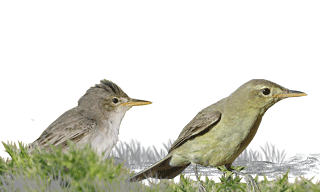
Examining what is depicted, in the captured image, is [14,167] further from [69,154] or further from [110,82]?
[110,82]

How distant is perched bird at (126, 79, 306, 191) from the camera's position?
7.77 meters

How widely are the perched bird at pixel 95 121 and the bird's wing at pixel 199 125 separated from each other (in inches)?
48.5

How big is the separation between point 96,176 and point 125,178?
406 mm

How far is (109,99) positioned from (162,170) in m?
1.98

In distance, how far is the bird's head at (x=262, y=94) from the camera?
780cm

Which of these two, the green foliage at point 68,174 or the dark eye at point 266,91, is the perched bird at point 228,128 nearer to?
the dark eye at point 266,91

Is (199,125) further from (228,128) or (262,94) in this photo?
(262,94)

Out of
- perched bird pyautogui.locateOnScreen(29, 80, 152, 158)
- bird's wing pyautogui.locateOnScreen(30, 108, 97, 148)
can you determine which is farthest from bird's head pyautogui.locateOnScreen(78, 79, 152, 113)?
bird's wing pyautogui.locateOnScreen(30, 108, 97, 148)

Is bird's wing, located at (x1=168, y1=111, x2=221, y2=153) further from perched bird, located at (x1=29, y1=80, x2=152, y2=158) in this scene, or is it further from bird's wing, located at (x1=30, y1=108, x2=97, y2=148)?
bird's wing, located at (x1=30, y1=108, x2=97, y2=148)

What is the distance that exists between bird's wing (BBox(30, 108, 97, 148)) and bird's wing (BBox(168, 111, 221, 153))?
6.11ft

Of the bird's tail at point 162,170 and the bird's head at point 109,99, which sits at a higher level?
the bird's head at point 109,99

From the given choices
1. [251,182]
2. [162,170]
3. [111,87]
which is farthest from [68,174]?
[111,87]

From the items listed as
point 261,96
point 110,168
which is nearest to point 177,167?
point 261,96

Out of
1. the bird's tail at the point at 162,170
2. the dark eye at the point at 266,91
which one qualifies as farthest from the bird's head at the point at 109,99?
the dark eye at the point at 266,91
